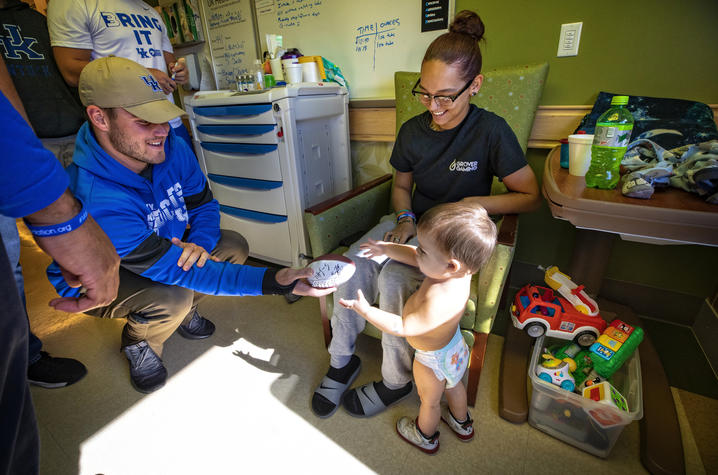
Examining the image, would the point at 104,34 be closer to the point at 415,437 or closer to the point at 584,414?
the point at 415,437

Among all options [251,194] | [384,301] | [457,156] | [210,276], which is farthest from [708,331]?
[251,194]

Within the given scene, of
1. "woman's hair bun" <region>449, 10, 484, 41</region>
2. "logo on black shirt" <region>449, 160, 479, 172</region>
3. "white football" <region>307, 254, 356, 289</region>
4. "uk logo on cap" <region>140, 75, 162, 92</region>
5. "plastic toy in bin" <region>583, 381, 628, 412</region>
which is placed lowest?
"plastic toy in bin" <region>583, 381, 628, 412</region>

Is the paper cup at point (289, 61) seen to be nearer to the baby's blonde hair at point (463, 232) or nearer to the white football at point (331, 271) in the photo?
the white football at point (331, 271)

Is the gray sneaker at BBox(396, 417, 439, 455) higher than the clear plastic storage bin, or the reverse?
the clear plastic storage bin

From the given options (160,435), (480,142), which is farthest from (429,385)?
(160,435)

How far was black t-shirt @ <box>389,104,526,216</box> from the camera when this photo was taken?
3.69ft

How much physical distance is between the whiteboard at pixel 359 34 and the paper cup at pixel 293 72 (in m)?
0.29

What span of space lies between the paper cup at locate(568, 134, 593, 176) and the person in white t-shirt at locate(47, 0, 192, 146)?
1.70 m

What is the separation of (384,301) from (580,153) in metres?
0.74

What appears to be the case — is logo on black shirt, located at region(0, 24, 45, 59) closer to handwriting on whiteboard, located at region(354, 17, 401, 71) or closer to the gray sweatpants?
handwriting on whiteboard, located at region(354, 17, 401, 71)

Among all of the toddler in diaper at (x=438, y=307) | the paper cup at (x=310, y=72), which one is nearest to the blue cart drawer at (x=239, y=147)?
the paper cup at (x=310, y=72)

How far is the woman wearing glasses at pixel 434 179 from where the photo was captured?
1.02 m

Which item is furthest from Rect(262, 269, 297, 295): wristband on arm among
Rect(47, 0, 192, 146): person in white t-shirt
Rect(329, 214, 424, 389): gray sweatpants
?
Rect(47, 0, 192, 146): person in white t-shirt

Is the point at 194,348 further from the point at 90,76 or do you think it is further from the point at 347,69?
the point at 347,69
